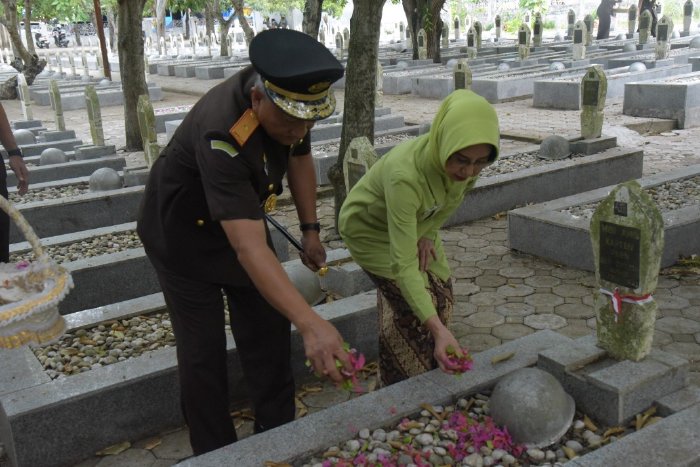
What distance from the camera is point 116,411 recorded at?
3.12 m

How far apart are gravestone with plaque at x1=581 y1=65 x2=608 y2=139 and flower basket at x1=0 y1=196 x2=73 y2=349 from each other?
23.4 feet

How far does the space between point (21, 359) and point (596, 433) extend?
2.61m

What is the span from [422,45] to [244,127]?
1924 cm

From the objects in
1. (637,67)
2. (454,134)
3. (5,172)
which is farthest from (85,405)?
(637,67)

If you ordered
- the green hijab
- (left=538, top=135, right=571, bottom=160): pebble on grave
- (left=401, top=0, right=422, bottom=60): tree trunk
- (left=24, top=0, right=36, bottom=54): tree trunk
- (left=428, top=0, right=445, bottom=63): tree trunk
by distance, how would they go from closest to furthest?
the green hijab < (left=538, top=135, right=571, bottom=160): pebble on grave < (left=24, top=0, right=36, bottom=54): tree trunk < (left=428, top=0, right=445, bottom=63): tree trunk < (left=401, top=0, right=422, bottom=60): tree trunk

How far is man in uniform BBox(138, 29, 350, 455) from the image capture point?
1937mm

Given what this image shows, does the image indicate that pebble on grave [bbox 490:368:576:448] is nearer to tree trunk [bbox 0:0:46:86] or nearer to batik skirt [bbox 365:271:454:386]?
batik skirt [bbox 365:271:454:386]

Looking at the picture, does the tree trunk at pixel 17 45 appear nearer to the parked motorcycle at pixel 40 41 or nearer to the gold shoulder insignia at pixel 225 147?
the gold shoulder insignia at pixel 225 147

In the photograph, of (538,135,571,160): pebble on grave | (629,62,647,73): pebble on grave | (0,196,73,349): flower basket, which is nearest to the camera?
(0,196,73,349): flower basket

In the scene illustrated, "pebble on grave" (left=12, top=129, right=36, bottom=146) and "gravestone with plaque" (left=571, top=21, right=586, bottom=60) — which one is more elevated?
"gravestone with plaque" (left=571, top=21, right=586, bottom=60)

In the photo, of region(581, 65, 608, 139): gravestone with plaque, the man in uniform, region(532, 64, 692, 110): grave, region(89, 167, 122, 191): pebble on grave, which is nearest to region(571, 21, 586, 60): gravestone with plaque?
region(532, 64, 692, 110): grave

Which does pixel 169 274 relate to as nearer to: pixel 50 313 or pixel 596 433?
pixel 50 313

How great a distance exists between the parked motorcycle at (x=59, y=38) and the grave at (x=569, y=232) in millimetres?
46951

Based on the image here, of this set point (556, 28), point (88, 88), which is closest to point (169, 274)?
point (88, 88)
